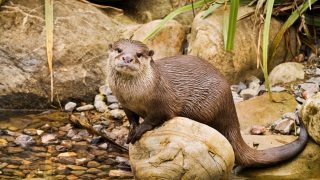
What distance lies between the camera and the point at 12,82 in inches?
163

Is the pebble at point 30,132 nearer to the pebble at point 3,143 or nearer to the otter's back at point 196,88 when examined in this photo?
the pebble at point 3,143

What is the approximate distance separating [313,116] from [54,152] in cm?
129

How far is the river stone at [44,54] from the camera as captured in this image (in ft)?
13.7

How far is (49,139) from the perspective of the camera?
3766mm

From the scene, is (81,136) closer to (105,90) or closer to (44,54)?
(105,90)

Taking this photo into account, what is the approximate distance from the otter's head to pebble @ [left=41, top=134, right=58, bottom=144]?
751 millimetres

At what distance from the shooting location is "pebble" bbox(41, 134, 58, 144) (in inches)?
147

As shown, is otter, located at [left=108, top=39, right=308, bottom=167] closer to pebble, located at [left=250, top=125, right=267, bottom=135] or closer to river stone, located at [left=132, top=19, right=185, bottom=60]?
pebble, located at [left=250, top=125, right=267, bottom=135]

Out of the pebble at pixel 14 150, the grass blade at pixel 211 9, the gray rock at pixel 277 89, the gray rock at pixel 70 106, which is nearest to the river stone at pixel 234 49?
the grass blade at pixel 211 9

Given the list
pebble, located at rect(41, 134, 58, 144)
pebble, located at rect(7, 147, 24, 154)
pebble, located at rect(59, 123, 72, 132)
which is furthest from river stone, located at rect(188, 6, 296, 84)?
pebble, located at rect(7, 147, 24, 154)

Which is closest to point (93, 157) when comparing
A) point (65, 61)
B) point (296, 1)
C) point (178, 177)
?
point (178, 177)

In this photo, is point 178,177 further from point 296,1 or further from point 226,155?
point 296,1

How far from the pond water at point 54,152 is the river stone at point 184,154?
9.1 inches

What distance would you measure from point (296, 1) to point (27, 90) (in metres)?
1.77
